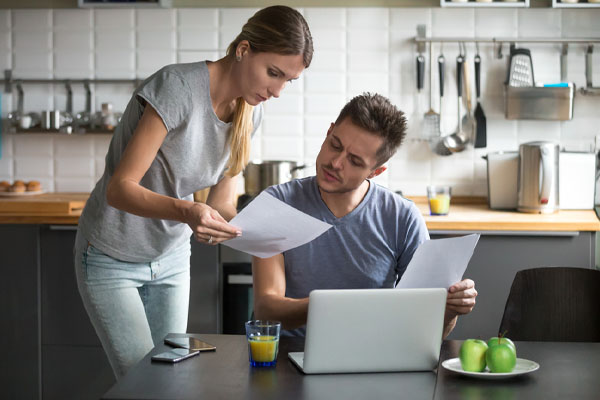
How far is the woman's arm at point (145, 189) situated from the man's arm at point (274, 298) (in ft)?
0.83

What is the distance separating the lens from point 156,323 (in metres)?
2.16

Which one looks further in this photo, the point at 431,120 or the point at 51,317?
the point at 431,120

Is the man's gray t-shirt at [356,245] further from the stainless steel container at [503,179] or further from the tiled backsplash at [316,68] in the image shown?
the tiled backsplash at [316,68]

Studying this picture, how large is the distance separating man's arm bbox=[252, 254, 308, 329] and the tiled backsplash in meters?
1.91

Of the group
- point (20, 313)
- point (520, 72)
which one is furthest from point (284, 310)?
point (520, 72)

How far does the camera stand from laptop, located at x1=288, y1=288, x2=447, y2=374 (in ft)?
4.69

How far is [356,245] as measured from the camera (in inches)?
78.0

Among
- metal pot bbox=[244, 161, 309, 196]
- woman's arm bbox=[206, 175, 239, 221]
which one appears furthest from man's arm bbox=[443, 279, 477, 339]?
metal pot bbox=[244, 161, 309, 196]

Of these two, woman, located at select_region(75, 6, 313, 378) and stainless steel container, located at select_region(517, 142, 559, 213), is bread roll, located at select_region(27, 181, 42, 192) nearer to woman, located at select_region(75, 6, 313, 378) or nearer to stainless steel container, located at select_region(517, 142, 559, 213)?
woman, located at select_region(75, 6, 313, 378)

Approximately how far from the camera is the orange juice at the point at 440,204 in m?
3.31

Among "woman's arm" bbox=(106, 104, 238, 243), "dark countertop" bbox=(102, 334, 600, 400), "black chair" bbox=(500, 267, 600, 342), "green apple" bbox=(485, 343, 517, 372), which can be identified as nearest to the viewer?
"dark countertop" bbox=(102, 334, 600, 400)

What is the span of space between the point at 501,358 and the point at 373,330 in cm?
24

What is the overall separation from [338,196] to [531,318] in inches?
25.9

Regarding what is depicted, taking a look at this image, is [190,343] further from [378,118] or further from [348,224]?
[378,118]
